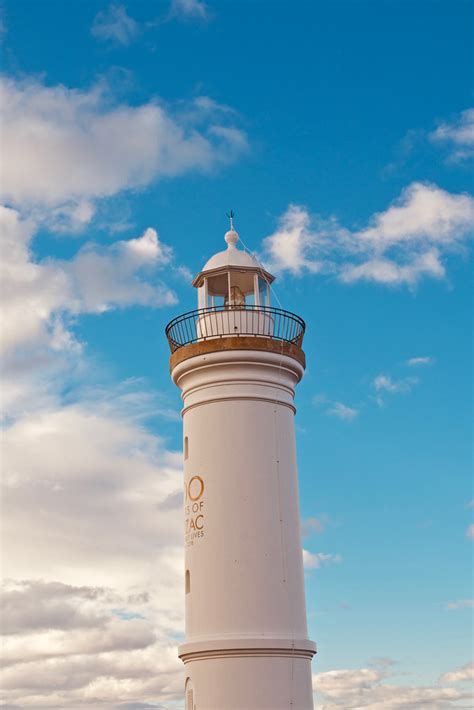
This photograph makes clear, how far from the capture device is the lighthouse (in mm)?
19094

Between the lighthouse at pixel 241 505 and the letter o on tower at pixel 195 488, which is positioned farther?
the letter o on tower at pixel 195 488

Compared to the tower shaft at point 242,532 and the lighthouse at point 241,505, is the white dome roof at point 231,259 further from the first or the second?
the tower shaft at point 242,532

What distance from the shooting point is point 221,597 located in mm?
19578

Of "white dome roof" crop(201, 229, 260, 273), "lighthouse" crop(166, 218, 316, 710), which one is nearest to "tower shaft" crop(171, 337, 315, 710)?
"lighthouse" crop(166, 218, 316, 710)

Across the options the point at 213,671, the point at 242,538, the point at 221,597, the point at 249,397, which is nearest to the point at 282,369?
the point at 249,397

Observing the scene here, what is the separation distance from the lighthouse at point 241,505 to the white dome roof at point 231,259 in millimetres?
41

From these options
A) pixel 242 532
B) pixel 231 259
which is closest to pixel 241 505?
pixel 242 532

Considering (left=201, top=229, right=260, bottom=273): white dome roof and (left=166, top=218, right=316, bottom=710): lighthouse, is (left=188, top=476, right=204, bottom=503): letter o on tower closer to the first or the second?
(left=166, top=218, right=316, bottom=710): lighthouse

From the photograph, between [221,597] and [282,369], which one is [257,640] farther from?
[282,369]

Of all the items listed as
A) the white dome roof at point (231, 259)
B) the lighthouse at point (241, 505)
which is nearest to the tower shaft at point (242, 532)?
the lighthouse at point (241, 505)

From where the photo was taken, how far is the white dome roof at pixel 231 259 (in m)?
22.5

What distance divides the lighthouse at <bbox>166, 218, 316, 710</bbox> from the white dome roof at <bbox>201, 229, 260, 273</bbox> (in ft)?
0.13

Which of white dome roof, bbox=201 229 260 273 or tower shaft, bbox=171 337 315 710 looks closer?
tower shaft, bbox=171 337 315 710

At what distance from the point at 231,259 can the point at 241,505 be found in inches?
252
